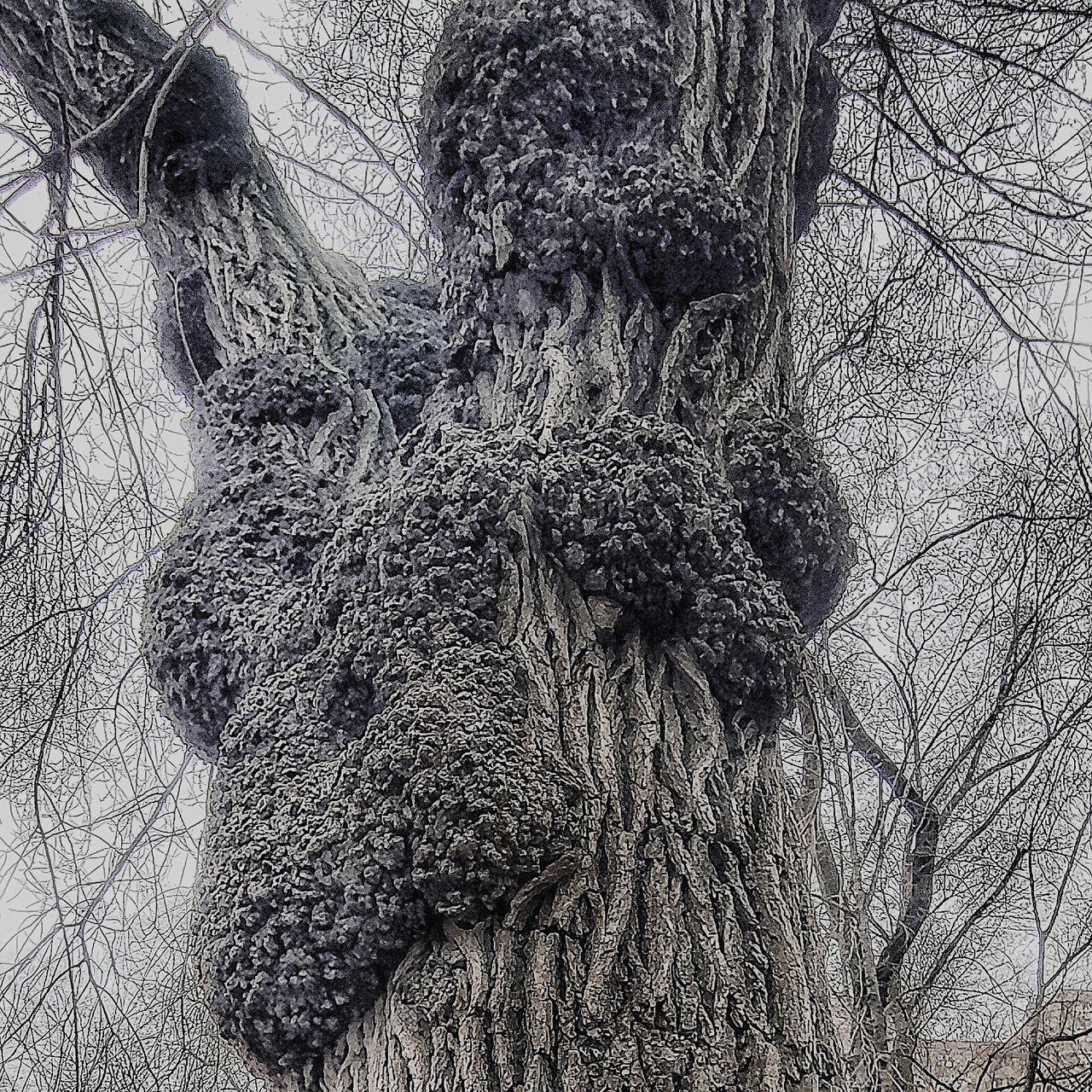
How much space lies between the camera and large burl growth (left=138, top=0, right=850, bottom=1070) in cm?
141

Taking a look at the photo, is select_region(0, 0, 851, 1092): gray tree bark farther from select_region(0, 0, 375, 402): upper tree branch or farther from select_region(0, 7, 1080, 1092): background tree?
select_region(0, 7, 1080, 1092): background tree

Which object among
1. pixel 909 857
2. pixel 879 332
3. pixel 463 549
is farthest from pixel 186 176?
pixel 909 857

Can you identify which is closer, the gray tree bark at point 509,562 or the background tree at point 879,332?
the gray tree bark at point 509,562

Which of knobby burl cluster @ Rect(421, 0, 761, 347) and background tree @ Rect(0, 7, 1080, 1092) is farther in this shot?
background tree @ Rect(0, 7, 1080, 1092)

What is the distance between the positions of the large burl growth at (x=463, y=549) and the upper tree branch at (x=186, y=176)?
134 millimetres

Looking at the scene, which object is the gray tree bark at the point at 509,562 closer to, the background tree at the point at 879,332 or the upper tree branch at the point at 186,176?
the upper tree branch at the point at 186,176

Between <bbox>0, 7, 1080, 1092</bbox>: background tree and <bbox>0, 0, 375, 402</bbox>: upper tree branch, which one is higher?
<bbox>0, 7, 1080, 1092</bbox>: background tree

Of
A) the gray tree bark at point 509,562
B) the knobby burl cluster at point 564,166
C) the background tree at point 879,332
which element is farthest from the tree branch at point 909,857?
the knobby burl cluster at point 564,166

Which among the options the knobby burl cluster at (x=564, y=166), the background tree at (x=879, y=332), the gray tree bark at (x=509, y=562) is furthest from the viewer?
the background tree at (x=879, y=332)

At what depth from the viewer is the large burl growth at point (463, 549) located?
1409 mm

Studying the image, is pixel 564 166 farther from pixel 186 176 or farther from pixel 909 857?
pixel 909 857

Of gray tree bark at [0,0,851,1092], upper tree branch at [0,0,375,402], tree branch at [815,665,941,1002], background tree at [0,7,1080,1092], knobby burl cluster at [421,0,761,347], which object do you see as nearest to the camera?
gray tree bark at [0,0,851,1092]

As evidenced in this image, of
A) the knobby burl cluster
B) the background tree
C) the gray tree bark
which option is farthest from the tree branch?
the knobby burl cluster

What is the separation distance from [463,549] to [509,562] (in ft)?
0.20
